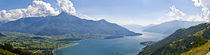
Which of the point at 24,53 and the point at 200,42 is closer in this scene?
the point at 200,42

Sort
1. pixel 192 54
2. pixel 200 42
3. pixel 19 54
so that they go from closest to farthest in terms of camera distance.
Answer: pixel 192 54, pixel 200 42, pixel 19 54

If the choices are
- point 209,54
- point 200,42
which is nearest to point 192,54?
point 200,42

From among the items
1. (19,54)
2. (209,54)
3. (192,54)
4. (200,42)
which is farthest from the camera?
(19,54)

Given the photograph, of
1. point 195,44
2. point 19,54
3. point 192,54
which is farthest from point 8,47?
point 195,44

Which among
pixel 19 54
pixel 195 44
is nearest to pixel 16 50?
pixel 19 54

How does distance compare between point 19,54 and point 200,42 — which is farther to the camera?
point 19,54

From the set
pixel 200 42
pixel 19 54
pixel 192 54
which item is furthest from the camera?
pixel 19 54

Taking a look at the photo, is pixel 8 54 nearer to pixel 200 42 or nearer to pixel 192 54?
pixel 192 54

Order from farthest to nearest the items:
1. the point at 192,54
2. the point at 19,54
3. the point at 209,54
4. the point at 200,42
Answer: the point at 19,54 < the point at 200,42 < the point at 192,54 < the point at 209,54

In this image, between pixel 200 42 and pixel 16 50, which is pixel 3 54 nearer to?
pixel 16 50
